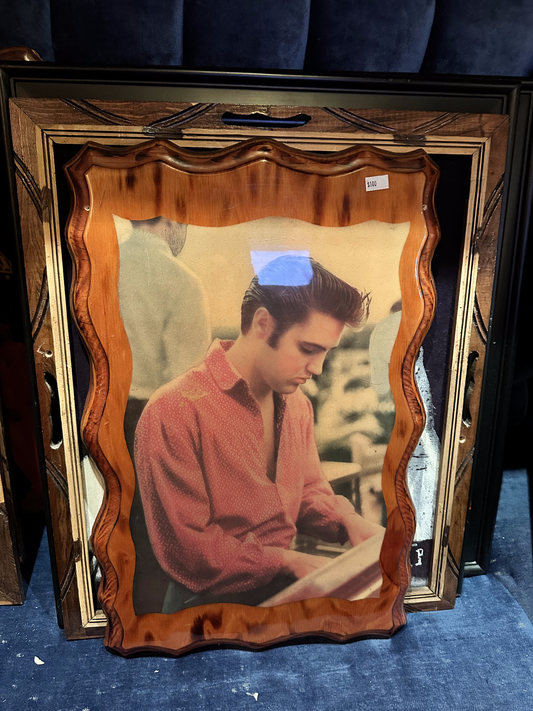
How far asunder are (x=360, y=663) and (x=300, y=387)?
64 centimetres

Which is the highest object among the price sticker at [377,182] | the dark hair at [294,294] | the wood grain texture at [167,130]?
the wood grain texture at [167,130]

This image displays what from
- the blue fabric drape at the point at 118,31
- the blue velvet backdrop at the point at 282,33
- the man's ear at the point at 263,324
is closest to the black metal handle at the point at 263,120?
the blue velvet backdrop at the point at 282,33

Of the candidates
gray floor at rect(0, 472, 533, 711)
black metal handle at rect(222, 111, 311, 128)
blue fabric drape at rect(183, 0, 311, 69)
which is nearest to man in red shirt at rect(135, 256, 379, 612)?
gray floor at rect(0, 472, 533, 711)

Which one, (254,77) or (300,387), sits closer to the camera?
(254,77)

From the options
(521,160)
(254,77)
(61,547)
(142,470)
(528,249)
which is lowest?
(61,547)

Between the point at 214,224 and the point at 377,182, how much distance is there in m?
0.34

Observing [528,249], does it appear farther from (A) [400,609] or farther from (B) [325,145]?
(A) [400,609]

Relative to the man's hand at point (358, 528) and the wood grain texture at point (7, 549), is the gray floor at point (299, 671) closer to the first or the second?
the wood grain texture at point (7, 549)

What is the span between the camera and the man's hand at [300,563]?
1.06 metres

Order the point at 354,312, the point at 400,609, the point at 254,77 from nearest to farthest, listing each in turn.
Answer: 1. the point at 254,77
2. the point at 354,312
3. the point at 400,609

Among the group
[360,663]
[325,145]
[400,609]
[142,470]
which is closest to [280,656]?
[360,663]

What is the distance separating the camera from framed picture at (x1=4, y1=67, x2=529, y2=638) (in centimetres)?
88

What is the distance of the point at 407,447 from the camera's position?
3.42 ft

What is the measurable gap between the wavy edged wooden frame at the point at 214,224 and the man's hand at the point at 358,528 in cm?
4
